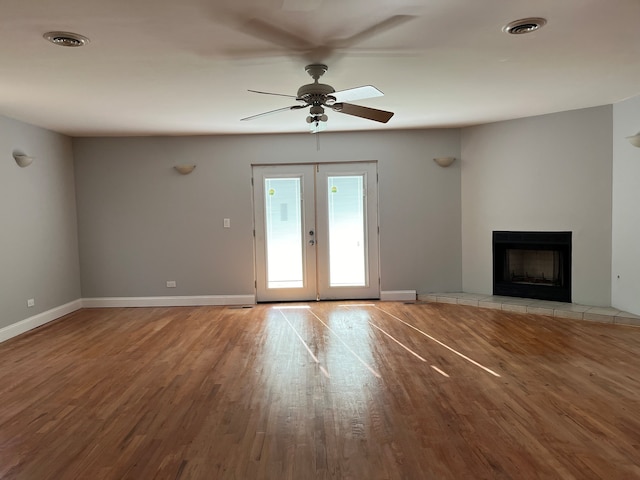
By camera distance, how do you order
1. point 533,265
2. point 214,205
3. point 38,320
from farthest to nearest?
point 214,205
point 533,265
point 38,320

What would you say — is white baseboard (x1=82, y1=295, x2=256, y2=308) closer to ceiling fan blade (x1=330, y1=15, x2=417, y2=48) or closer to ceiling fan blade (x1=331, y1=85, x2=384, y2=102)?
ceiling fan blade (x1=331, y1=85, x2=384, y2=102)

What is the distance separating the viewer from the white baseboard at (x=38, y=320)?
4.72 metres

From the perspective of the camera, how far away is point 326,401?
2986mm

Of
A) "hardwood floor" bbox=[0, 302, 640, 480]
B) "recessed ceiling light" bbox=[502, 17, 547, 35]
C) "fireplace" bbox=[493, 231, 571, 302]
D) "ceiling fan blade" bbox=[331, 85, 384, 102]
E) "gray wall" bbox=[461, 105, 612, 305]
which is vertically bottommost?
"hardwood floor" bbox=[0, 302, 640, 480]

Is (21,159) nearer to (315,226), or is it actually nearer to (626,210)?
(315,226)

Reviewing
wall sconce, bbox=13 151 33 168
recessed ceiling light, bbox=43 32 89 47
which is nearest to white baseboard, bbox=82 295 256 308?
wall sconce, bbox=13 151 33 168

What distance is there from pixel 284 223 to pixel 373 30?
12.4 feet

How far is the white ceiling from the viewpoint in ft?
8.11

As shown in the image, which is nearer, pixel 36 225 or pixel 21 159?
pixel 21 159

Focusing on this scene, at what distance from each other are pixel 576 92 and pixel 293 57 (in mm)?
2991

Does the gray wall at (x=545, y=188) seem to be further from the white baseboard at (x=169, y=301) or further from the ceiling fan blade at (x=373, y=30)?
the ceiling fan blade at (x=373, y=30)

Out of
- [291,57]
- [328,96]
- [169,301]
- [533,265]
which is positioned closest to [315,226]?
[169,301]

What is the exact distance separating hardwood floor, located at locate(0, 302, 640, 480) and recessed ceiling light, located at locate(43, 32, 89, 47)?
2.37 m

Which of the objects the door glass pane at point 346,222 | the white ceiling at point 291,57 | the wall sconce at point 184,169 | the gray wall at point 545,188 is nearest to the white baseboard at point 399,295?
the door glass pane at point 346,222
